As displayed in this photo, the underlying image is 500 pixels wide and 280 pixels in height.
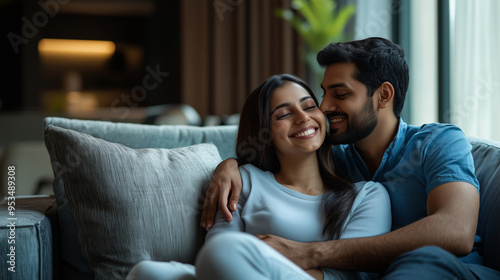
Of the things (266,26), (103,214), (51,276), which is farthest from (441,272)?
(266,26)

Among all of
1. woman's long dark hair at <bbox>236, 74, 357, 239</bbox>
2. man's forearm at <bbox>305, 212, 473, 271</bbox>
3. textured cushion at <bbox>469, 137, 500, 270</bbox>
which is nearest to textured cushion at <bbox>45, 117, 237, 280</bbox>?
woman's long dark hair at <bbox>236, 74, 357, 239</bbox>

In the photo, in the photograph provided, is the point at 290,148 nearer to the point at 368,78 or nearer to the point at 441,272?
the point at 368,78

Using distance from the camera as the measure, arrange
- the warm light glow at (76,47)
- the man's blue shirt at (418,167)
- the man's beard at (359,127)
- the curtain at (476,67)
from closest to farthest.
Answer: the man's blue shirt at (418,167), the man's beard at (359,127), the curtain at (476,67), the warm light glow at (76,47)

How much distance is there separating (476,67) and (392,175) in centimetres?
167

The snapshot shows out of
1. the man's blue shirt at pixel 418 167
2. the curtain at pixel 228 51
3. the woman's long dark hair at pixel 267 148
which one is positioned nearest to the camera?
the man's blue shirt at pixel 418 167

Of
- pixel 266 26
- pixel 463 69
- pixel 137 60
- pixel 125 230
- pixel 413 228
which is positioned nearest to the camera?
pixel 413 228

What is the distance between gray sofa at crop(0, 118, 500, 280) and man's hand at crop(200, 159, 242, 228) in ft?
0.15

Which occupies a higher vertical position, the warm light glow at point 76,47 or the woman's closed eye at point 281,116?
the warm light glow at point 76,47

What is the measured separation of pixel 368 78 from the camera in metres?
1.55

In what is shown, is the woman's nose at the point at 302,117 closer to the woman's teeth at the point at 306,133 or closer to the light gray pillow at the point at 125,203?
the woman's teeth at the point at 306,133

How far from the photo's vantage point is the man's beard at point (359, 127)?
1533 mm

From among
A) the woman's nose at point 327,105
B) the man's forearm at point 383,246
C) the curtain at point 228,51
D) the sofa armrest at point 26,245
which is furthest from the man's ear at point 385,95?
the curtain at point 228,51

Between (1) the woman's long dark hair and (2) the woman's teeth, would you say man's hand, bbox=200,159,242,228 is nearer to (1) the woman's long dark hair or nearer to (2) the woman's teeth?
(1) the woman's long dark hair

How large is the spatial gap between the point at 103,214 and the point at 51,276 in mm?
247
